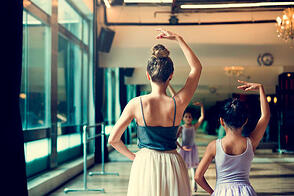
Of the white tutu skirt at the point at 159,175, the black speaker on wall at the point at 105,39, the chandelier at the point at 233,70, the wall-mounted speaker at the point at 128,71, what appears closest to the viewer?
the white tutu skirt at the point at 159,175

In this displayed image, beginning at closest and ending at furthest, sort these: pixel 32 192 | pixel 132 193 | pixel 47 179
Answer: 1. pixel 132 193
2. pixel 32 192
3. pixel 47 179

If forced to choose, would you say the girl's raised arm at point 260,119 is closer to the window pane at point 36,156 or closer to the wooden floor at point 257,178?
the wooden floor at point 257,178

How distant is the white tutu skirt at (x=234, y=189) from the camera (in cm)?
194

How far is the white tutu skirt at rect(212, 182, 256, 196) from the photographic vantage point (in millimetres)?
1943

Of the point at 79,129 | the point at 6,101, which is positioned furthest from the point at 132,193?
the point at 79,129

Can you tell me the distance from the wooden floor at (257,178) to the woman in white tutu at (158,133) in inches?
146

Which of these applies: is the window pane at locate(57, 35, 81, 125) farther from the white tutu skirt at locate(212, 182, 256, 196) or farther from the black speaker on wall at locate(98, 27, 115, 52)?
the white tutu skirt at locate(212, 182, 256, 196)

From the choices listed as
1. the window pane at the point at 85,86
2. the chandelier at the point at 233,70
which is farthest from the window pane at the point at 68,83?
the chandelier at the point at 233,70

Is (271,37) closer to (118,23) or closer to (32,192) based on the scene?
(118,23)

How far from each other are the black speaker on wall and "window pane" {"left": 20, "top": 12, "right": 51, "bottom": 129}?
2.27 metres

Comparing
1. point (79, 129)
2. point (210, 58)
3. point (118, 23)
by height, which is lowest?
point (79, 129)

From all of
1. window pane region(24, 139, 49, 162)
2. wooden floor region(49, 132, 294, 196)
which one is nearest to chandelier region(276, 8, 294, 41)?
wooden floor region(49, 132, 294, 196)

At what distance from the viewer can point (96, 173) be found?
7203 mm

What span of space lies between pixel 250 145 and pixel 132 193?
2.01 feet
